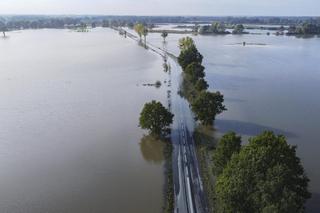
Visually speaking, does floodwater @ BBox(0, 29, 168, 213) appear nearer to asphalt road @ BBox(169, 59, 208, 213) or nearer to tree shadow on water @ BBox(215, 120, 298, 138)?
asphalt road @ BBox(169, 59, 208, 213)

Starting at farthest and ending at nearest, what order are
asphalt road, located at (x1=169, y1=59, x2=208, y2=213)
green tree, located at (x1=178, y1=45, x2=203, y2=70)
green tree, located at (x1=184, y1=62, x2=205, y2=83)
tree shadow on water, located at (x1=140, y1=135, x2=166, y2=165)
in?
1. green tree, located at (x1=178, y1=45, x2=203, y2=70)
2. green tree, located at (x1=184, y1=62, x2=205, y2=83)
3. tree shadow on water, located at (x1=140, y1=135, x2=166, y2=165)
4. asphalt road, located at (x1=169, y1=59, x2=208, y2=213)

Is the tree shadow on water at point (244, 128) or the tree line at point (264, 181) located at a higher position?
the tree line at point (264, 181)

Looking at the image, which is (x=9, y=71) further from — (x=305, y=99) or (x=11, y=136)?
(x=305, y=99)

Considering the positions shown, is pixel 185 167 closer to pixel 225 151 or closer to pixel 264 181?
pixel 225 151

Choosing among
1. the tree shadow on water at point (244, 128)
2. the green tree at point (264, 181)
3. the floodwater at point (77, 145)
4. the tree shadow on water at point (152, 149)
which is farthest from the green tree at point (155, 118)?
the green tree at point (264, 181)

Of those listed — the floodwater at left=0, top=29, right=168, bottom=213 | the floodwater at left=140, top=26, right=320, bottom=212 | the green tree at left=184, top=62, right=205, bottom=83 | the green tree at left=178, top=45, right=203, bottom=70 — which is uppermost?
the green tree at left=178, top=45, right=203, bottom=70

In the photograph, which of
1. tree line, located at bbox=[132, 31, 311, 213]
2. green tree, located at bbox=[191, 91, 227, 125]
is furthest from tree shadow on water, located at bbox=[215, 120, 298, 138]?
tree line, located at bbox=[132, 31, 311, 213]

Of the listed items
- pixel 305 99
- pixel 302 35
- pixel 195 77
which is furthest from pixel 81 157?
pixel 302 35

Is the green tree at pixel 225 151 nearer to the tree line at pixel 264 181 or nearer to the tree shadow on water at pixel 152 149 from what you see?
the tree line at pixel 264 181
